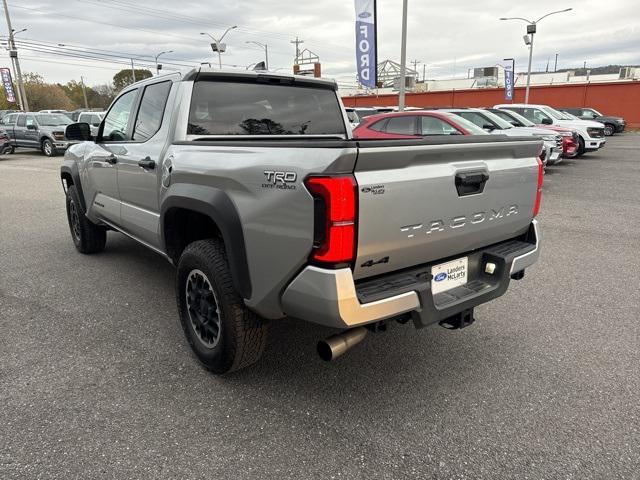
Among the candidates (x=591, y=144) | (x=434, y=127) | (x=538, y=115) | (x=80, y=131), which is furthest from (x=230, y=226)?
(x=591, y=144)

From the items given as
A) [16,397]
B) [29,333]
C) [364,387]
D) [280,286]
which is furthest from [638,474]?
[29,333]

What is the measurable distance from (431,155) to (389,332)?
5.60 feet

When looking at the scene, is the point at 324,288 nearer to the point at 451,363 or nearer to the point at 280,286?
the point at 280,286

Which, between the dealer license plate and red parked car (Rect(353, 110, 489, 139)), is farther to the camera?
red parked car (Rect(353, 110, 489, 139))

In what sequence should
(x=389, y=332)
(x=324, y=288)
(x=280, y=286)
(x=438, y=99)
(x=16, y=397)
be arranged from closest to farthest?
1. (x=324, y=288)
2. (x=280, y=286)
3. (x=16, y=397)
4. (x=389, y=332)
5. (x=438, y=99)

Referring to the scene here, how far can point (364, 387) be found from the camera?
296 cm

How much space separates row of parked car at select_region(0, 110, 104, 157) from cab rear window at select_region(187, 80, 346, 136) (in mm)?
17980

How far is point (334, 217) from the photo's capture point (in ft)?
6.95

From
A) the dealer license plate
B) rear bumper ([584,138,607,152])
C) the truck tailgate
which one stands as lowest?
rear bumper ([584,138,607,152])

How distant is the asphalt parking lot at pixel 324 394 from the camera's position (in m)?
2.33

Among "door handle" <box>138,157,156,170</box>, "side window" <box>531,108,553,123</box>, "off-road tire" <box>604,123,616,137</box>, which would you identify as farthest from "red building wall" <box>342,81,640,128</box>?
"door handle" <box>138,157,156,170</box>

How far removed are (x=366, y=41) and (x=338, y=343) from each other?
16.2 m

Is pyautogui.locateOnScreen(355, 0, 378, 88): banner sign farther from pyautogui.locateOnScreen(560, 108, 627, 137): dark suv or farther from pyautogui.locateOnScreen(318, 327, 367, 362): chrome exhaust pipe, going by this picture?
pyautogui.locateOnScreen(318, 327, 367, 362): chrome exhaust pipe

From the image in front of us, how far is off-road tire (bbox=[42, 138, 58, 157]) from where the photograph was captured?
A: 65.0ft
